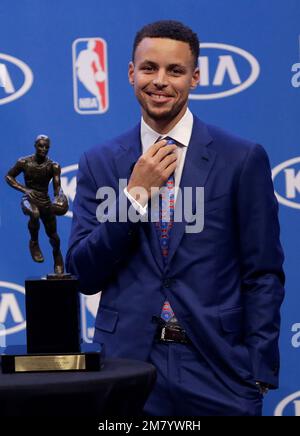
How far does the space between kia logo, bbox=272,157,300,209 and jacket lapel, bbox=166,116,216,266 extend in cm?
99

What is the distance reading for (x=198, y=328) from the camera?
112 inches

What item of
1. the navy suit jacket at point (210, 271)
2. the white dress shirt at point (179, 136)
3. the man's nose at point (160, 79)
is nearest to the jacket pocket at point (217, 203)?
the navy suit jacket at point (210, 271)

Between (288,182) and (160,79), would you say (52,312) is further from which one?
(288,182)

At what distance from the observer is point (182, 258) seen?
2.90 meters

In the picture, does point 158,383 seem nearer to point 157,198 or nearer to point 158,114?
point 157,198

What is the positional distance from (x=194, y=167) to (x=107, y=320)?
0.49 meters

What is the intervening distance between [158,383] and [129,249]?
375mm

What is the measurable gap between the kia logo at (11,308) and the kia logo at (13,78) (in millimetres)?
703

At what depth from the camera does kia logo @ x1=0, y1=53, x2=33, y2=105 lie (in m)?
3.96

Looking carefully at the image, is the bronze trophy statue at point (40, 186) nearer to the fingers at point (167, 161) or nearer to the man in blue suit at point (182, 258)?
the man in blue suit at point (182, 258)

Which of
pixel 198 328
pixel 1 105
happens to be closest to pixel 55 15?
pixel 1 105

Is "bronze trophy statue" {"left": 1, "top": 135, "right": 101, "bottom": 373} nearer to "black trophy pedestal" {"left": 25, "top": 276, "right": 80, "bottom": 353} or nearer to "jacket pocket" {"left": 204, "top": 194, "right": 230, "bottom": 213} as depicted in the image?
"black trophy pedestal" {"left": 25, "top": 276, "right": 80, "bottom": 353}
